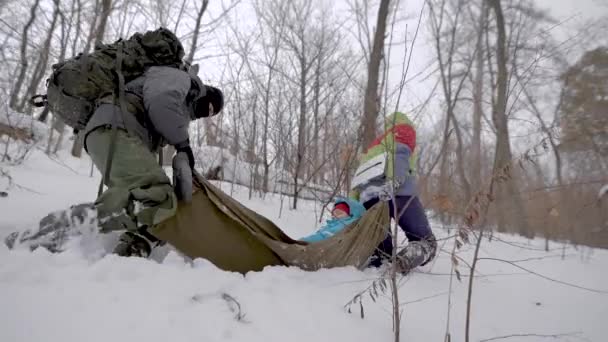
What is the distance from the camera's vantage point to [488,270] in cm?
236

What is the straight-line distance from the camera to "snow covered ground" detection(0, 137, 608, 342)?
82 centimetres

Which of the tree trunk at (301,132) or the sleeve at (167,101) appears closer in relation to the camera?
the sleeve at (167,101)

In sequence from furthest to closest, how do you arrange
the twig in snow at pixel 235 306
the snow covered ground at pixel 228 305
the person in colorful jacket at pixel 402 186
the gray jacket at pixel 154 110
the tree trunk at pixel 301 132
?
the tree trunk at pixel 301 132
the person in colorful jacket at pixel 402 186
the gray jacket at pixel 154 110
the twig in snow at pixel 235 306
the snow covered ground at pixel 228 305

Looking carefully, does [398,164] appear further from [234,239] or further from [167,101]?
[167,101]

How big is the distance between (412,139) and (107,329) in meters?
2.00

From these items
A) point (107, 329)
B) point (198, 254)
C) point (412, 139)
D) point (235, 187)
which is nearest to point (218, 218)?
point (198, 254)

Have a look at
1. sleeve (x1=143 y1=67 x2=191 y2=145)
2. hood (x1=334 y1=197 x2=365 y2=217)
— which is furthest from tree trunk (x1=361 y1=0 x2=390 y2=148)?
sleeve (x1=143 y1=67 x2=191 y2=145)

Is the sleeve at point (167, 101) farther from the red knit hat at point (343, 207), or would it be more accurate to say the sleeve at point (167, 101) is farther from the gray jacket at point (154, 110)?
the red knit hat at point (343, 207)

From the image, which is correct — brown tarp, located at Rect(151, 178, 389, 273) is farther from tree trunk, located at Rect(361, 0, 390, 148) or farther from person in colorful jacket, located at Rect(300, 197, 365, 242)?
tree trunk, located at Rect(361, 0, 390, 148)

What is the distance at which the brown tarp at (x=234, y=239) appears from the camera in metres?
1.35

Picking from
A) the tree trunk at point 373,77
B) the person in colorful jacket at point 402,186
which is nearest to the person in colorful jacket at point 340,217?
the person in colorful jacket at point 402,186

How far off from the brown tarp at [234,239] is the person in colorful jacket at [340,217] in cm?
24

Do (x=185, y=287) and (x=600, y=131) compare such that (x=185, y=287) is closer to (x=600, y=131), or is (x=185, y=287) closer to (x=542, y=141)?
(x=542, y=141)

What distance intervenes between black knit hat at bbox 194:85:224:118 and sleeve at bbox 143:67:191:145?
341 millimetres
